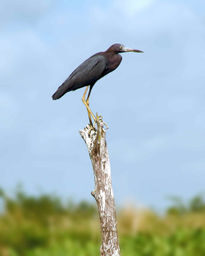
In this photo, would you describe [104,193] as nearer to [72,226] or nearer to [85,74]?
[85,74]

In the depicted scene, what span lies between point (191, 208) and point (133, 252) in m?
5.71

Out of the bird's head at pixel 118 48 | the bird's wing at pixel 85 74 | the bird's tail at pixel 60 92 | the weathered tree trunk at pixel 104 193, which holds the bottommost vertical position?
the weathered tree trunk at pixel 104 193

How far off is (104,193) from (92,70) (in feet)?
5.12

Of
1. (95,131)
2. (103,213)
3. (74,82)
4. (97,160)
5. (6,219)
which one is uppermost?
(6,219)

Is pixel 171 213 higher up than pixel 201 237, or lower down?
higher up

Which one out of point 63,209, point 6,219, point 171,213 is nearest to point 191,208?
point 171,213

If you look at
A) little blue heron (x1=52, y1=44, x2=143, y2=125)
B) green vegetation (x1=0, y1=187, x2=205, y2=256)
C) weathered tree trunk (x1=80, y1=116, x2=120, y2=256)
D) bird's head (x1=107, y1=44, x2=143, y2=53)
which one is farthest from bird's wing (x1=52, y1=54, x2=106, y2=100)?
green vegetation (x1=0, y1=187, x2=205, y2=256)

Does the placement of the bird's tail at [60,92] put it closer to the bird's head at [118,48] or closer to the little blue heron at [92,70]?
the little blue heron at [92,70]

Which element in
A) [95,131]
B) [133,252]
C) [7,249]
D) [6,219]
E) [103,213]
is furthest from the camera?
[6,219]

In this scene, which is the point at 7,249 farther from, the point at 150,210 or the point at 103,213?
the point at 103,213

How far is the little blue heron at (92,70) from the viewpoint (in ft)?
21.1

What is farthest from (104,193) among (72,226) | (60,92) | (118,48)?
(72,226)

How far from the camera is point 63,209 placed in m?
13.2

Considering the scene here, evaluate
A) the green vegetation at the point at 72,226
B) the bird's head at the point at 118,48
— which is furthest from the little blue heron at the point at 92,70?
the green vegetation at the point at 72,226
